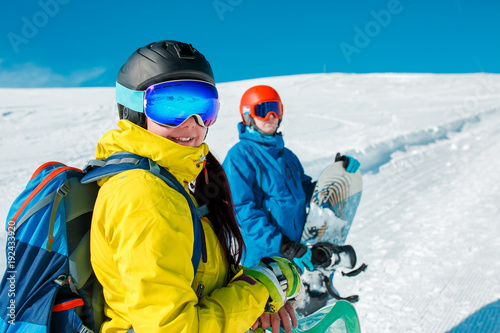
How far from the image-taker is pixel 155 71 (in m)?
Answer: 1.55

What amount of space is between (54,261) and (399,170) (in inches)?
371

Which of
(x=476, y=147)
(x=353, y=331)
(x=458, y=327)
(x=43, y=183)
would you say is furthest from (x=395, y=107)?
(x=43, y=183)

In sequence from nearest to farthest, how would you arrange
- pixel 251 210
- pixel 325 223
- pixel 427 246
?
pixel 251 210, pixel 325 223, pixel 427 246

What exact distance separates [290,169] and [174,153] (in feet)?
6.82

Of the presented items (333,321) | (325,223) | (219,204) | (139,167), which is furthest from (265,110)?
(139,167)

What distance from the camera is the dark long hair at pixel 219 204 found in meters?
1.78

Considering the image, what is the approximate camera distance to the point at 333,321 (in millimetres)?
2260

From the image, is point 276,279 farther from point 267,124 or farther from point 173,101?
point 267,124

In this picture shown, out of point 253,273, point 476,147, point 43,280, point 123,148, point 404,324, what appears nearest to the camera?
point 43,280

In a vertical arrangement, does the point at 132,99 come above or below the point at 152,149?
above

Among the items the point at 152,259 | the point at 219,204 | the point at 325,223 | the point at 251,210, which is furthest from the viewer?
the point at 325,223

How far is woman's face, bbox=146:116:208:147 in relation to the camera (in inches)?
61.0

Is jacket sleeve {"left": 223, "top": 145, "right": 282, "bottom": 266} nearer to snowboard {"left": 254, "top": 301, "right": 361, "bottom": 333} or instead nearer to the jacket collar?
snowboard {"left": 254, "top": 301, "right": 361, "bottom": 333}

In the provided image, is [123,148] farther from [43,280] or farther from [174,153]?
[43,280]
